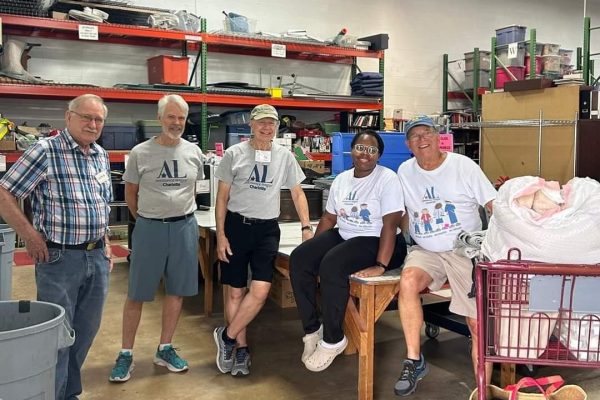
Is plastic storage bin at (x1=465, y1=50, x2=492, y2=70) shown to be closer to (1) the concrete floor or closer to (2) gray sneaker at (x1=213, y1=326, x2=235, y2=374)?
(1) the concrete floor

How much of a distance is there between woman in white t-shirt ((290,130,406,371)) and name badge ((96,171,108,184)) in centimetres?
105

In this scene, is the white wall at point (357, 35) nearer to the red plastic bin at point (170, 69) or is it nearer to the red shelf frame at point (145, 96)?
the red shelf frame at point (145, 96)

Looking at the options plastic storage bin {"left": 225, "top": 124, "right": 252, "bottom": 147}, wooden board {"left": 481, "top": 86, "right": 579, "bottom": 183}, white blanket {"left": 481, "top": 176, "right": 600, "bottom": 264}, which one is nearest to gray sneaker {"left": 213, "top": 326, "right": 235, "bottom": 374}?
white blanket {"left": 481, "top": 176, "right": 600, "bottom": 264}

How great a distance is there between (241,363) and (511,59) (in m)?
7.61

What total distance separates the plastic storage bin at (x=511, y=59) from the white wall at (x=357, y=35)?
1128 mm

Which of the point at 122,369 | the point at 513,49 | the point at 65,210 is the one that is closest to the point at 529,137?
the point at 513,49

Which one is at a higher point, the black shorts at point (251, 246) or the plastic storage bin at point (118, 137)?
the plastic storage bin at point (118, 137)

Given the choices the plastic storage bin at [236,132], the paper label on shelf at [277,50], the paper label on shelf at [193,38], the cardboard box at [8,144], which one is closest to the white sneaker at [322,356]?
the cardboard box at [8,144]

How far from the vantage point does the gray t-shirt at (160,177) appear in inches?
124

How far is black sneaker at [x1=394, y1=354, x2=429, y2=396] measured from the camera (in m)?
2.81

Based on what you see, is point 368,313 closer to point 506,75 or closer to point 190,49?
point 190,49

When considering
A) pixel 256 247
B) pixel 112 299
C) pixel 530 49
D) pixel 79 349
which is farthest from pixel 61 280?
pixel 530 49

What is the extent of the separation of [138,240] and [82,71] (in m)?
4.97

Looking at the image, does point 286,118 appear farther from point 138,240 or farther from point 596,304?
point 596,304
